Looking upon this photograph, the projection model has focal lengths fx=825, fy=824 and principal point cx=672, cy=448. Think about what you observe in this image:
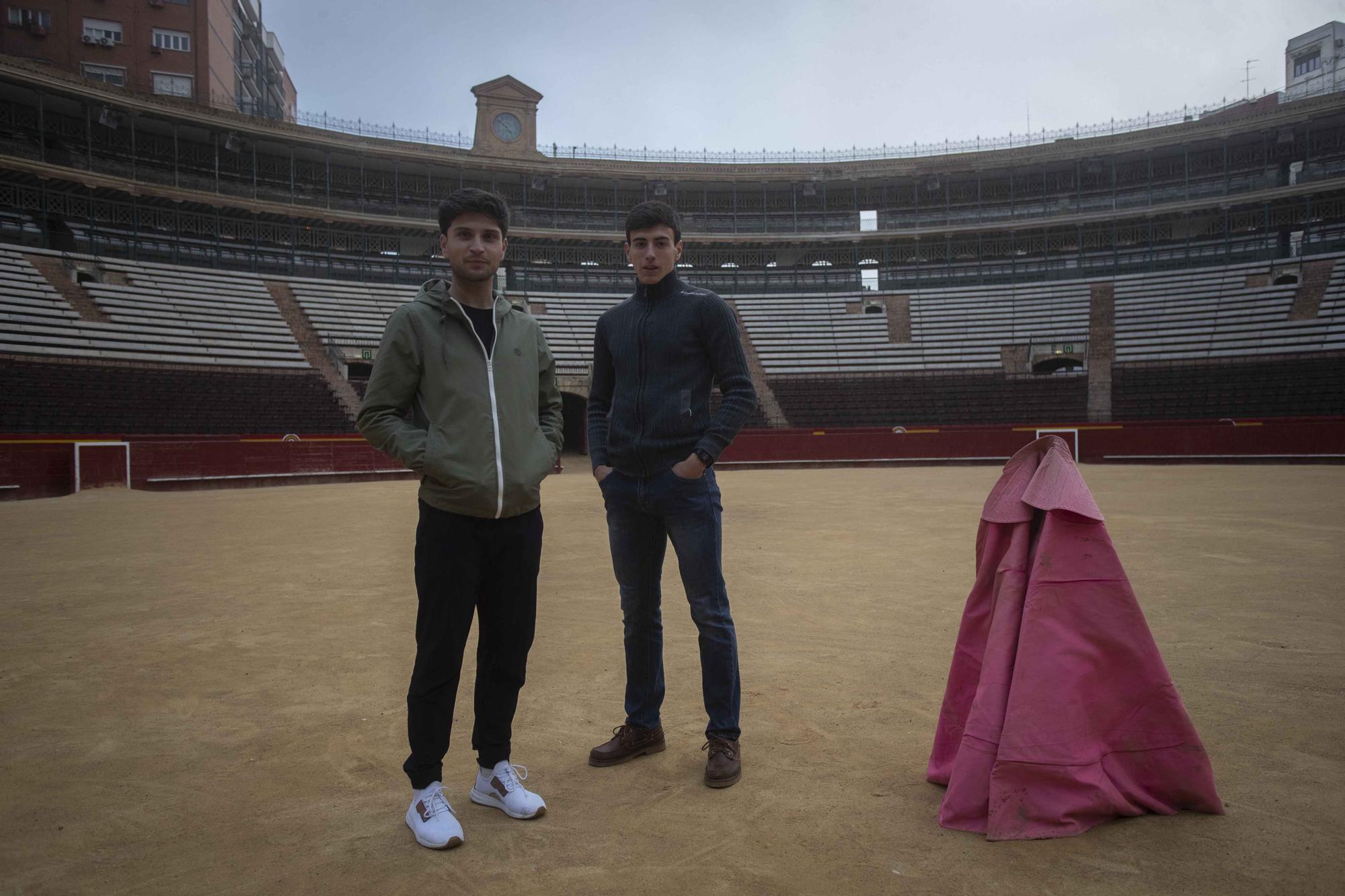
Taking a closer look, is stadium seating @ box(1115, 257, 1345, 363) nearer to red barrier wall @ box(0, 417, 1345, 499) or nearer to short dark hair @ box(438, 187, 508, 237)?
red barrier wall @ box(0, 417, 1345, 499)

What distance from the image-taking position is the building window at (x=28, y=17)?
2836 centimetres

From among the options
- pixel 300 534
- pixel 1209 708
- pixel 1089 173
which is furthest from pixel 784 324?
pixel 1209 708

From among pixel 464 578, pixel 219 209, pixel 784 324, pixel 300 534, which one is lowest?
pixel 300 534

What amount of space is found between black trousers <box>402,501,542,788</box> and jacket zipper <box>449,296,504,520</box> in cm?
10

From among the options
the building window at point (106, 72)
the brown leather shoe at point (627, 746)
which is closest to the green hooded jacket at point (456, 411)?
the brown leather shoe at point (627, 746)

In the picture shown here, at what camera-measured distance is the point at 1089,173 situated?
31672mm

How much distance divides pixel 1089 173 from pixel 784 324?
13.3 m

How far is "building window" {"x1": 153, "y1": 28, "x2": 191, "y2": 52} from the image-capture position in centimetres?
3062

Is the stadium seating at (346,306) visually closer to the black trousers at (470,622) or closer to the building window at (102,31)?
the building window at (102,31)

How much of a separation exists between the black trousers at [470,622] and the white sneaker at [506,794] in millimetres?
39

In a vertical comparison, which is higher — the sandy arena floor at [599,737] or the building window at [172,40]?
the building window at [172,40]

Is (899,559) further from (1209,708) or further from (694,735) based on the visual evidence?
(694,735)

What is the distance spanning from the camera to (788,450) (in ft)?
76.0

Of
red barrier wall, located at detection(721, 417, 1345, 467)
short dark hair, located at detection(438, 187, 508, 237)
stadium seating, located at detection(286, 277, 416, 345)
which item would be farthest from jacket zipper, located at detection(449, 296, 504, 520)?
stadium seating, located at detection(286, 277, 416, 345)
